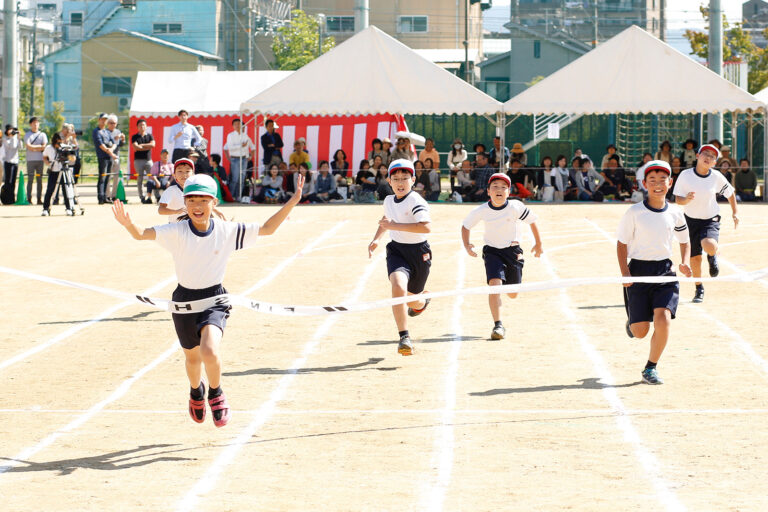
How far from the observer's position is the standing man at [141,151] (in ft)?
101

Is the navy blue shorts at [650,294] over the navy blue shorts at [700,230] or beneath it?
beneath

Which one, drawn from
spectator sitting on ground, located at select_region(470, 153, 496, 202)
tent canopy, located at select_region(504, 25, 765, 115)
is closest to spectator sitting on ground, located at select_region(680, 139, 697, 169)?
tent canopy, located at select_region(504, 25, 765, 115)

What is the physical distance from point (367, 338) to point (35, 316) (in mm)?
3938

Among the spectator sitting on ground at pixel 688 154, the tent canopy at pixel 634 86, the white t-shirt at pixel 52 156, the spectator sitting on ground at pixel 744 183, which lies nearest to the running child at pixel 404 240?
the white t-shirt at pixel 52 156

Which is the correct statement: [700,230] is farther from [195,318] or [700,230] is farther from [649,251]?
[195,318]

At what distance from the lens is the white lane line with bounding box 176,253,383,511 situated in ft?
22.8

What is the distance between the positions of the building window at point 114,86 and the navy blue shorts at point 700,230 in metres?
70.5

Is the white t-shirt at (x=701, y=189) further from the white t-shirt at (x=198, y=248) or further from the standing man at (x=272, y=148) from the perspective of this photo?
the standing man at (x=272, y=148)

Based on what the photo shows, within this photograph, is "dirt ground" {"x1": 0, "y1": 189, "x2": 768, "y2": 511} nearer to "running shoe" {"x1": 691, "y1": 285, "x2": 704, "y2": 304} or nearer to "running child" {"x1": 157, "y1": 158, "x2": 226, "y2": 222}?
"running shoe" {"x1": 691, "y1": 285, "x2": 704, "y2": 304}

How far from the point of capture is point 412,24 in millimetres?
97250

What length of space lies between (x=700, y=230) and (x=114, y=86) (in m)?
71.4

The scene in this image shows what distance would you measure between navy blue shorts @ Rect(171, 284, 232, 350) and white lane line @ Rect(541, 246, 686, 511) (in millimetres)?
2758

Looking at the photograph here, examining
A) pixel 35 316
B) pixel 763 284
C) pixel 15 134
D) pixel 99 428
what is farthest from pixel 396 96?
pixel 99 428

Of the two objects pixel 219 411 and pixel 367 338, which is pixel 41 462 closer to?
pixel 219 411
